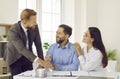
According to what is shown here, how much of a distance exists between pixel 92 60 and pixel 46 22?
2.73 meters

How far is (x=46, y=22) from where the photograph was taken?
5578 mm

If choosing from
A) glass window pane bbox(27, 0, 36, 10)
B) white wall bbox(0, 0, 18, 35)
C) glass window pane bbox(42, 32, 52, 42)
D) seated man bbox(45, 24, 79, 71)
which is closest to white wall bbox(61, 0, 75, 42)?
glass window pane bbox(42, 32, 52, 42)

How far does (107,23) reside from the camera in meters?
5.97

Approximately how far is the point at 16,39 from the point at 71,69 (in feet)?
2.32

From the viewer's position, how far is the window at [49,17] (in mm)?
5469

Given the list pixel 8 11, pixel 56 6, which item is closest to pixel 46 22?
pixel 56 6

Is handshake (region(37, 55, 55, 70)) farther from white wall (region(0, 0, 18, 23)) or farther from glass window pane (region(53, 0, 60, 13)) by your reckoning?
glass window pane (region(53, 0, 60, 13))

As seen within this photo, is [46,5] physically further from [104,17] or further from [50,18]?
[104,17]

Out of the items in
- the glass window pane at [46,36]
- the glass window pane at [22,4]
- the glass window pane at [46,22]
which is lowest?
the glass window pane at [46,36]

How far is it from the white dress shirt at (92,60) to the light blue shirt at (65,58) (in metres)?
0.08

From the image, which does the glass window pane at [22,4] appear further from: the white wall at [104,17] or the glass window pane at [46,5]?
the white wall at [104,17]

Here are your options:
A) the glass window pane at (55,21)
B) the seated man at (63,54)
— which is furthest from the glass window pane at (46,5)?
the seated man at (63,54)

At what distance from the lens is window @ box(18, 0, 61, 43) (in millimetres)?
5469

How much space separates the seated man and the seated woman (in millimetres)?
79
